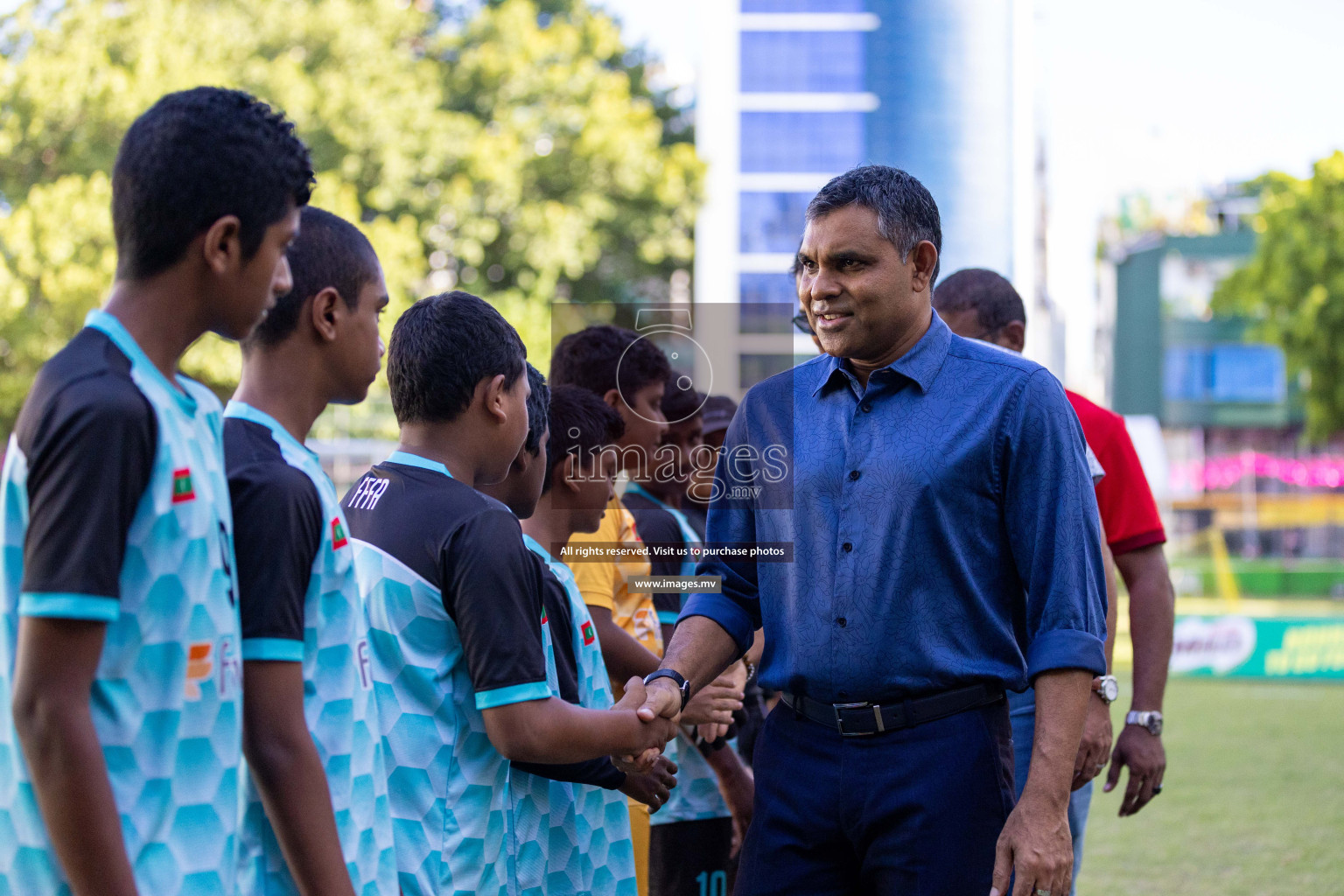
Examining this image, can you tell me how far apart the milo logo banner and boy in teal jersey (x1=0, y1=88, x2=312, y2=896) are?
48.1 ft

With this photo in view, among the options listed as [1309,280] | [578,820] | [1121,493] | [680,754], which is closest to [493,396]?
[578,820]

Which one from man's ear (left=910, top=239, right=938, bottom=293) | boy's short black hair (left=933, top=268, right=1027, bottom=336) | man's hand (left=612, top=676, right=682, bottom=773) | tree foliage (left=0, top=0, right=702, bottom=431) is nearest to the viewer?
man's hand (left=612, top=676, right=682, bottom=773)

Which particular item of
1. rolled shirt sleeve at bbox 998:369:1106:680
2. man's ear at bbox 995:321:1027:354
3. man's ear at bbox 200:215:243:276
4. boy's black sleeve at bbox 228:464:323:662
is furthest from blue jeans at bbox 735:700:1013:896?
man's ear at bbox 995:321:1027:354

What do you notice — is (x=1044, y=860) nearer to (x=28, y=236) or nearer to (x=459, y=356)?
(x=459, y=356)

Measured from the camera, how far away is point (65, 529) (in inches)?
61.2

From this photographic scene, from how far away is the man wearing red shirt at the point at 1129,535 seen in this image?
13.4ft

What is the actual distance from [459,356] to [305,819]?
112 centimetres

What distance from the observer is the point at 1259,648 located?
1503 centimetres

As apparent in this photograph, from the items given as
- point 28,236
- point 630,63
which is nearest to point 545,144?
point 630,63

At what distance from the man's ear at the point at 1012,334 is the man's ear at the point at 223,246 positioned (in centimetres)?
306

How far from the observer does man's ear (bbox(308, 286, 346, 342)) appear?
2250mm

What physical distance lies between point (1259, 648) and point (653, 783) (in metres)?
13.9

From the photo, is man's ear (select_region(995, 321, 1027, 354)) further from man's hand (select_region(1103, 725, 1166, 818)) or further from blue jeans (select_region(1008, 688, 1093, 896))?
man's hand (select_region(1103, 725, 1166, 818))

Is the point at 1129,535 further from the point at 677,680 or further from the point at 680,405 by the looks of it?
the point at 677,680
